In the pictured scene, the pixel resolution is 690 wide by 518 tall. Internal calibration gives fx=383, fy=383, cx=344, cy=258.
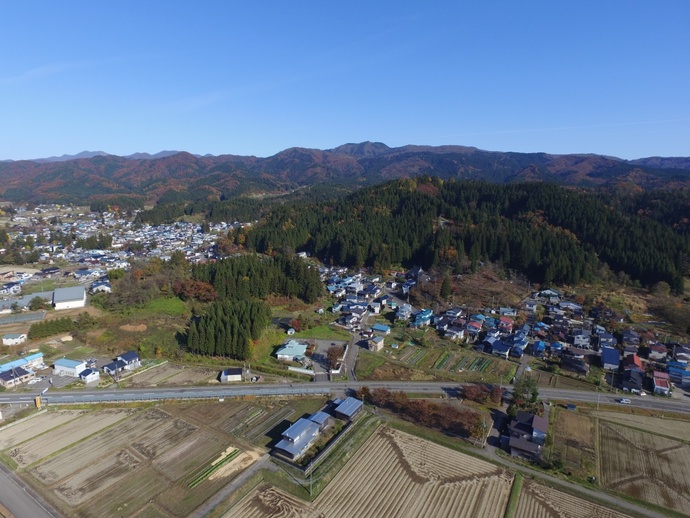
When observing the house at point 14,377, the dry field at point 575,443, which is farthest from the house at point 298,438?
the house at point 14,377

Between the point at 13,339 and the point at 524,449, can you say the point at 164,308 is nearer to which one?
the point at 13,339

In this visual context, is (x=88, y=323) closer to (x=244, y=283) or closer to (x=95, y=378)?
(x=95, y=378)

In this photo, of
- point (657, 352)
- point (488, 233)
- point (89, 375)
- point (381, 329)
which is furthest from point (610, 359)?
point (89, 375)

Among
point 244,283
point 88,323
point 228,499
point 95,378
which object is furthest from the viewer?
point 244,283

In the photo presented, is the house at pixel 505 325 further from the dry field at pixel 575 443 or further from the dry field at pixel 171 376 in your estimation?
the dry field at pixel 171 376

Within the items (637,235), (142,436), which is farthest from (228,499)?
(637,235)

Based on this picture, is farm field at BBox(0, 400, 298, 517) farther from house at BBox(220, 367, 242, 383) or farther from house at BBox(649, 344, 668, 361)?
house at BBox(649, 344, 668, 361)

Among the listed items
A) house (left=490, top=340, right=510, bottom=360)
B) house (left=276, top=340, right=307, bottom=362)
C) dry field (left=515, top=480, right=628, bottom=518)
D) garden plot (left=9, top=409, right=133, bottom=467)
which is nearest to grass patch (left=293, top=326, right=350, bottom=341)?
house (left=276, top=340, right=307, bottom=362)
